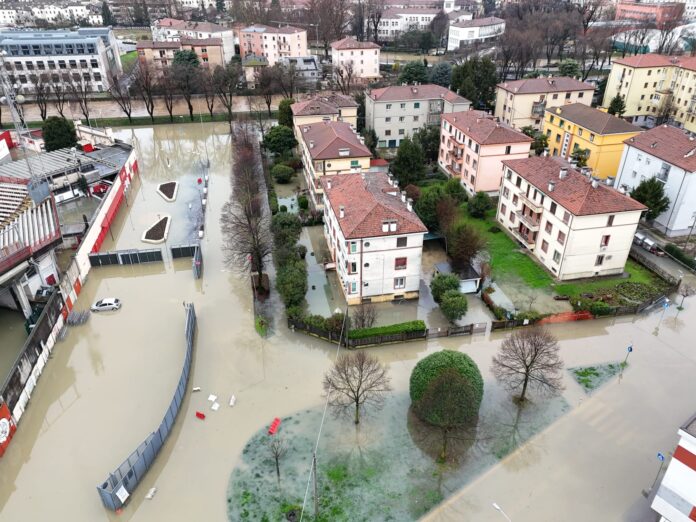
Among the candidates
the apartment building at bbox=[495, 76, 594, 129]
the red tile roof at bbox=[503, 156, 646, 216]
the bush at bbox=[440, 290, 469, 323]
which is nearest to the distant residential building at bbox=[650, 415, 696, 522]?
the bush at bbox=[440, 290, 469, 323]

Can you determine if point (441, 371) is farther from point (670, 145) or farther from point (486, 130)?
point (670, 145)

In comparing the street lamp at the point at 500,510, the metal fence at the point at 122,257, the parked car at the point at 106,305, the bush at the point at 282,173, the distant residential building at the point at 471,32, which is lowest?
the street lamp at the point at 500,510

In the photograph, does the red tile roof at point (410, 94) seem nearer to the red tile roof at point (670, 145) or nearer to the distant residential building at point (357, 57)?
the red tile roof at point (670, 145)

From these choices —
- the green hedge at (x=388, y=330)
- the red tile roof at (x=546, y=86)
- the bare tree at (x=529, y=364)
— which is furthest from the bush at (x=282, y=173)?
the bare tree at (x=529, y=364)

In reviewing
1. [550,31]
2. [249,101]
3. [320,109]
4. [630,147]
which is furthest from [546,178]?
[550,31]

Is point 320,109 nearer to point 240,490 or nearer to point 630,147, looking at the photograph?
point 630,147

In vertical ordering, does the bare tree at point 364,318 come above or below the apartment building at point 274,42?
below

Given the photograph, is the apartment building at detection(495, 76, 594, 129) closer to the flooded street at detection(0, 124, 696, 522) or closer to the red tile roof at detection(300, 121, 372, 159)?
the red tile roof at detection(300, 121, 372, 159)
